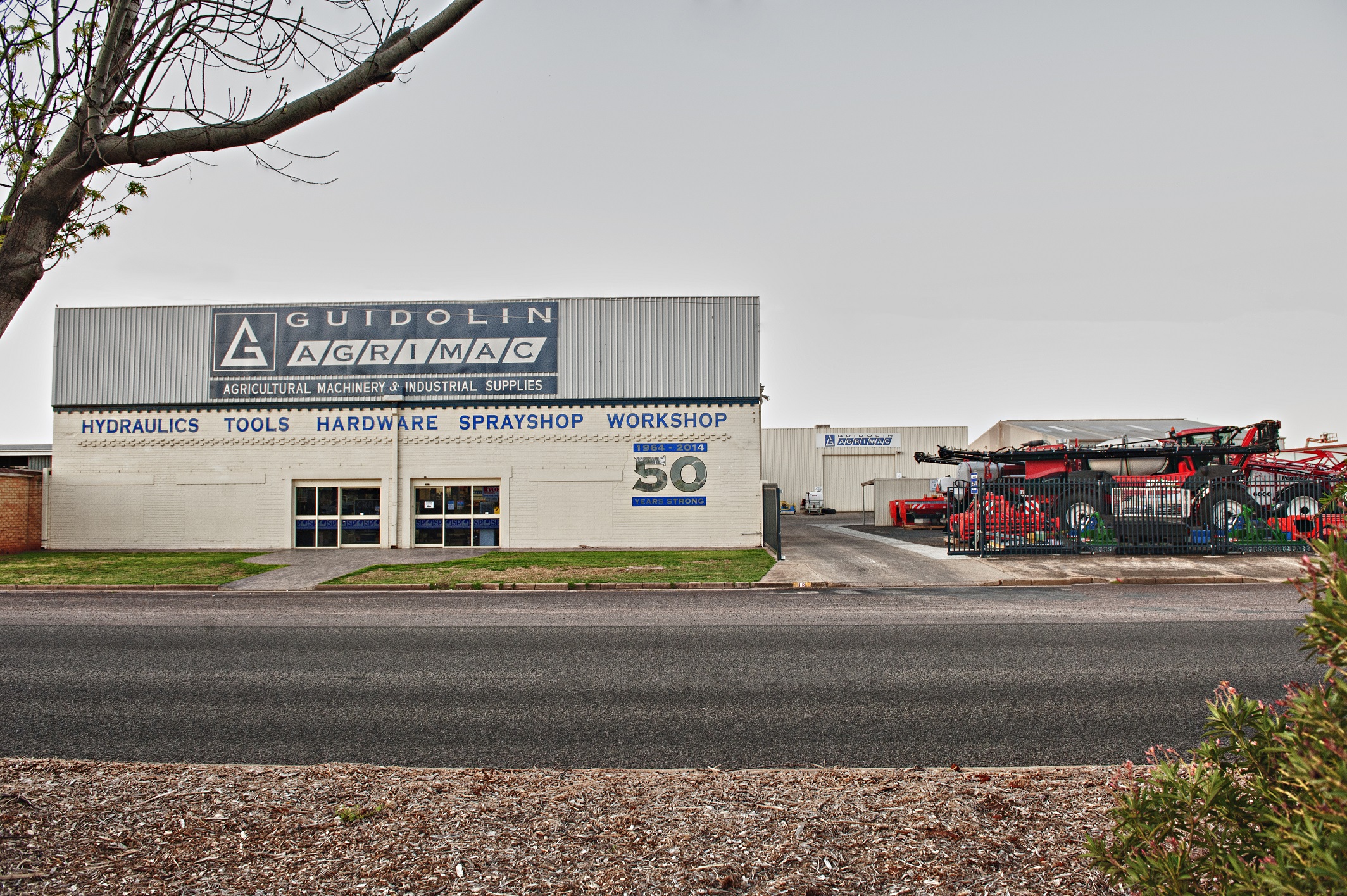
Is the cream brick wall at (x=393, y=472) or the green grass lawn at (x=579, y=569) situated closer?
the green grass lawn at (x=579, y=569)

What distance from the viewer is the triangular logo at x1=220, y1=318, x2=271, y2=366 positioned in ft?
79.2

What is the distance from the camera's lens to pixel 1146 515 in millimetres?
18359

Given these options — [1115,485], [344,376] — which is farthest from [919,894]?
[344,376]

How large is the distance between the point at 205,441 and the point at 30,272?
22957 mm

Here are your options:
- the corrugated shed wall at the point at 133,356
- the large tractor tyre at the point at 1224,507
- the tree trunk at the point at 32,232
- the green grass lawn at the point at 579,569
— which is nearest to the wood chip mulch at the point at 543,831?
the tree trunk at the point at 32,232

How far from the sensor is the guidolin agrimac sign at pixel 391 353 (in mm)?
23906

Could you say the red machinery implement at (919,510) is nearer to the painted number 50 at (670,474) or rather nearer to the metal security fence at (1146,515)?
the painted number 50 at (670,474)

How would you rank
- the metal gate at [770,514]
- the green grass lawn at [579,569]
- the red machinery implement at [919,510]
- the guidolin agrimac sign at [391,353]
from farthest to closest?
the red machinery implement at [919,510]
the guidolin agrimac sign at [391,353]
the metal gate at [770,514]
the green grass lawn at [579,569]

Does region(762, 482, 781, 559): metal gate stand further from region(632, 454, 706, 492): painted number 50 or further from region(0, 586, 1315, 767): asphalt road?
region(0, 586, 1315, 767): asphalt road

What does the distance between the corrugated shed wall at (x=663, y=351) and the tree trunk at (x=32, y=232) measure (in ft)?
65.5

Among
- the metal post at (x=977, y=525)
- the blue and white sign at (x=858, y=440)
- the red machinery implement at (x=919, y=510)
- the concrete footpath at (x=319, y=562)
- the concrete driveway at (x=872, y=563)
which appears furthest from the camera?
the blue and white sign at (x=858, y=440)

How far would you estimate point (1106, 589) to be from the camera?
45.0ft

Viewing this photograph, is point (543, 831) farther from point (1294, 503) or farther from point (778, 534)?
point (1294, 503)

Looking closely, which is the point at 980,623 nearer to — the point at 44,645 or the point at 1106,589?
the point at 1106,589
